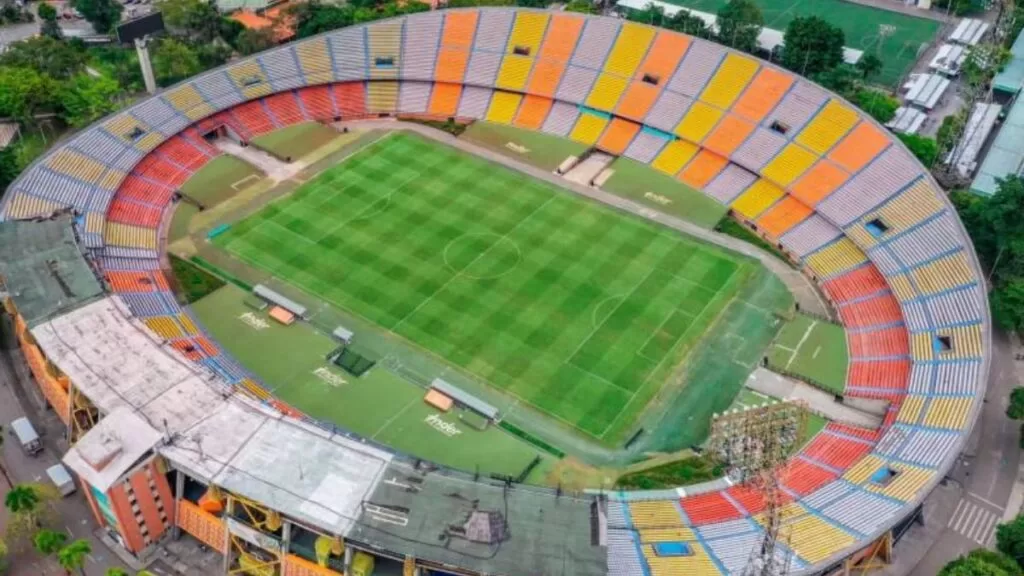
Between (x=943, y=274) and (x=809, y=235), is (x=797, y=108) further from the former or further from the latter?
(x=943, y=274)

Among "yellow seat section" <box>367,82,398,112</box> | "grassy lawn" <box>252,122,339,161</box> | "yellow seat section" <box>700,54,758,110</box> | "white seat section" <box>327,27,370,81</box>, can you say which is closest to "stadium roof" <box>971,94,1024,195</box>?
"yellow seat section" <box>700,54,758,110</box>

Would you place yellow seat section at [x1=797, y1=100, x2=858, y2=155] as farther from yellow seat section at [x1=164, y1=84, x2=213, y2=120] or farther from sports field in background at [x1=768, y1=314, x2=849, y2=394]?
yellow seat section at [x1=164, y1=84, x2=213, y2=120]

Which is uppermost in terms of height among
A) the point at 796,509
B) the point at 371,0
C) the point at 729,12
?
the point at 729,12

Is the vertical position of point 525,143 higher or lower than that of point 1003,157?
lower

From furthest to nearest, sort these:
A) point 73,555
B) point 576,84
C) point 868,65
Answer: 1. point 868,65
2. point 576,84
3. point 73,555

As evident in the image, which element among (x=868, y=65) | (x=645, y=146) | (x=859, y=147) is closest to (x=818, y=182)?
(x=859, y=147)

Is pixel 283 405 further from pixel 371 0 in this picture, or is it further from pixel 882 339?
pixel 371 0

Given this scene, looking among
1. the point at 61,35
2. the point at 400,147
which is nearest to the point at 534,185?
the point at 400,147

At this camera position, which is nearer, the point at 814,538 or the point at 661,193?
the point at 814,538
